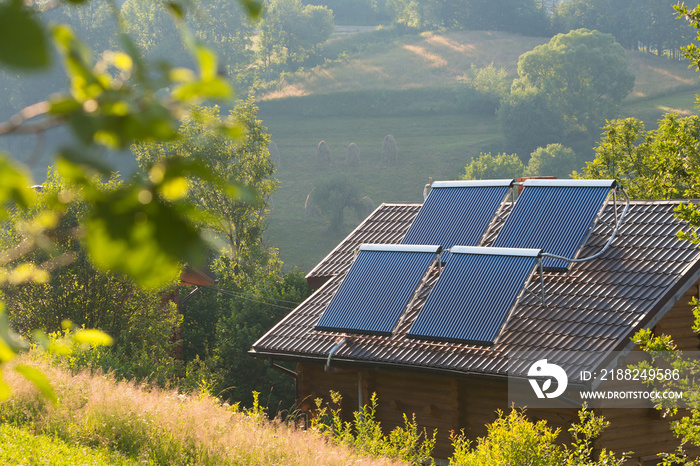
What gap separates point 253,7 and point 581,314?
10.0m

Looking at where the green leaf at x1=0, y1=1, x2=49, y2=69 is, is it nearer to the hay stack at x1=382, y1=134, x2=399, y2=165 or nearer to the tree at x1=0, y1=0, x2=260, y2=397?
the tree at x1=0, y1=0, x2=260, y2=397

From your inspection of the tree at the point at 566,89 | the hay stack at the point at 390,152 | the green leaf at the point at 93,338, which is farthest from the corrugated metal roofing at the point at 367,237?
the tree at the point at 566,89

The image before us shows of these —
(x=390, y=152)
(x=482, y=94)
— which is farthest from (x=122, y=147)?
(x=482, y=94)

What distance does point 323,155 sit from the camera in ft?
221

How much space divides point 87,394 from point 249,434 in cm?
264

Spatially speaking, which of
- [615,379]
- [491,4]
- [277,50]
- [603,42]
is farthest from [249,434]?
[491,4]

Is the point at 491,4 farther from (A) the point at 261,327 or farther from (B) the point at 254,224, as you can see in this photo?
(A) the point at 261,327

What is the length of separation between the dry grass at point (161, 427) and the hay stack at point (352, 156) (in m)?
57.8

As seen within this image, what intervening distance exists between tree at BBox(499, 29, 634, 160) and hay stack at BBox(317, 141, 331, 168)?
18779 millimetres

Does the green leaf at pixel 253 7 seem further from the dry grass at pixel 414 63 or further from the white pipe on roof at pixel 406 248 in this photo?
the dry grass at pixel 414 63

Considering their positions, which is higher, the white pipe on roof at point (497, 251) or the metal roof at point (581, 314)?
the white pipe on roof at point (497, 251)

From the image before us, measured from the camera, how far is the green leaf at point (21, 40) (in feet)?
2.95

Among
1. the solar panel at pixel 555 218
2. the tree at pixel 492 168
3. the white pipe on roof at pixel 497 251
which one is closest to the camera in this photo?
the white pipe on roof at pixel 497 251

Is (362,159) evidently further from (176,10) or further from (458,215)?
(176,10)
